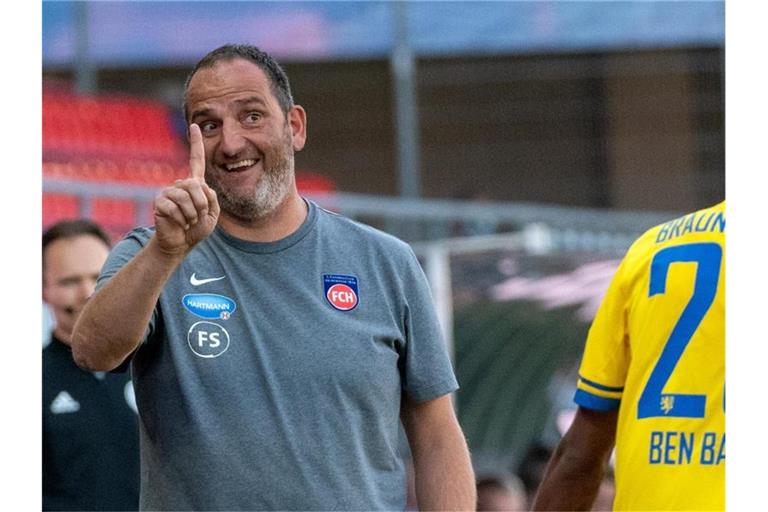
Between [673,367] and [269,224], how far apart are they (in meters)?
0.84

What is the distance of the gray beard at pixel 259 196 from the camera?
2.81m

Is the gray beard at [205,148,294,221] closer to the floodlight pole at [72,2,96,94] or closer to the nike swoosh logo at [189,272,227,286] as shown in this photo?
the nike swoosh logo at [189,272,227,286]

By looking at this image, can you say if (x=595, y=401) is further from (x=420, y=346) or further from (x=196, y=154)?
(x=196, y=154)

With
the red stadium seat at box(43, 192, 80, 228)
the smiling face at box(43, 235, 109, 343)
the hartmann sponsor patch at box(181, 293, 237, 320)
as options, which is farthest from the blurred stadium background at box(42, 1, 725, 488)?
the hartmann sponsor patch at box(181, 293, 237, 320)

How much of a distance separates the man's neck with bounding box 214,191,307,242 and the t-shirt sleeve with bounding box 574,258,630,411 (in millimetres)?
690

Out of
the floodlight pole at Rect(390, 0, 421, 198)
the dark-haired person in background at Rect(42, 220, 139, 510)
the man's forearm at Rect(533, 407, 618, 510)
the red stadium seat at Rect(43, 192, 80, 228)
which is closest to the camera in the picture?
the man's forearm at Rect(533, 407, 618, 510)

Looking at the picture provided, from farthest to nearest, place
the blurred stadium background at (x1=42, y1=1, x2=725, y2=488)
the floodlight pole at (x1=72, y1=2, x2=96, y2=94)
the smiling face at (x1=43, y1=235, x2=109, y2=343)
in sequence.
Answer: the floodlight pole at (x1=72, y1=2, x2=96, y2=94) → the blurred stadium background at (x1=42, y1=1, x2=725, y2=488) → the smiling face at (x1=43, y1=235, x2=109, y2=343)

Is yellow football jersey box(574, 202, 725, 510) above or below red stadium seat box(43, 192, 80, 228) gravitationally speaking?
below

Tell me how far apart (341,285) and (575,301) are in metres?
5.03

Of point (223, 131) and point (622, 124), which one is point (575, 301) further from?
point (622, 124)

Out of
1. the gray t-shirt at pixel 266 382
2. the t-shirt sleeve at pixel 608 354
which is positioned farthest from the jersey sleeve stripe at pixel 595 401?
the gray t-shirt at pixel 266 382

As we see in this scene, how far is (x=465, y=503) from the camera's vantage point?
2.98m

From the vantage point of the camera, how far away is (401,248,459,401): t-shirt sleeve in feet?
9.64

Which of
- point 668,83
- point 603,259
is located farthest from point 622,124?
point 603,259
